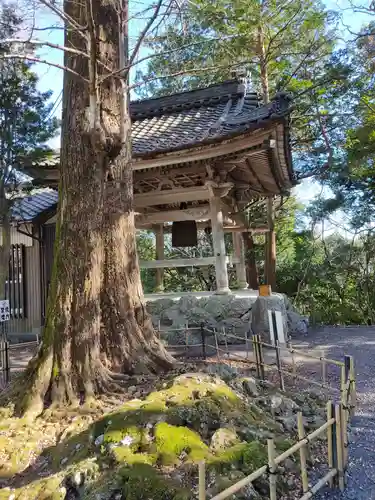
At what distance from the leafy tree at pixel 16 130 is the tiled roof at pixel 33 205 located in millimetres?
1136

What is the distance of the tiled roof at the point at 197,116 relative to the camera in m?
7.01

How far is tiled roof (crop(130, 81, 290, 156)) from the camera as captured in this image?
7008 mm

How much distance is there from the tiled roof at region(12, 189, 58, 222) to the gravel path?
8.06m

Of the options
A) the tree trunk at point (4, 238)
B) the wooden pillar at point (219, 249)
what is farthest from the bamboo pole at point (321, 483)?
the tree trunk at point (4, 238)

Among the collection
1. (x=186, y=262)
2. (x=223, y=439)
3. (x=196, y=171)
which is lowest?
(x=223, y=439)

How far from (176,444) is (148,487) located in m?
Answer: 0.43

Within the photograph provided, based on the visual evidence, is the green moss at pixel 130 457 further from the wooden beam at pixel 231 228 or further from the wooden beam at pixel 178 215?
the wooden beam at pixel 231 228

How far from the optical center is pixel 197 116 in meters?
10.2

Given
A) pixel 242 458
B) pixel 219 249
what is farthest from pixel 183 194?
pixel 242 458

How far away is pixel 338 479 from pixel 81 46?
16.1ft

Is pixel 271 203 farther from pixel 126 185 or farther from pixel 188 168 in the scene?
pixel 126 185

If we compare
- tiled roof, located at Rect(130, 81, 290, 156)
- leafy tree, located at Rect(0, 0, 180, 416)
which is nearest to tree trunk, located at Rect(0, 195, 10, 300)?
tiled roof, located at Rect(130, 81, 290, 156)

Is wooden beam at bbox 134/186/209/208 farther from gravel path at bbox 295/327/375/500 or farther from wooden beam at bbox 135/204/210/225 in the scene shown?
gravel path at bbox 295/327/375/500

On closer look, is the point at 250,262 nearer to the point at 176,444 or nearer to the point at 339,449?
the point at 339,449
